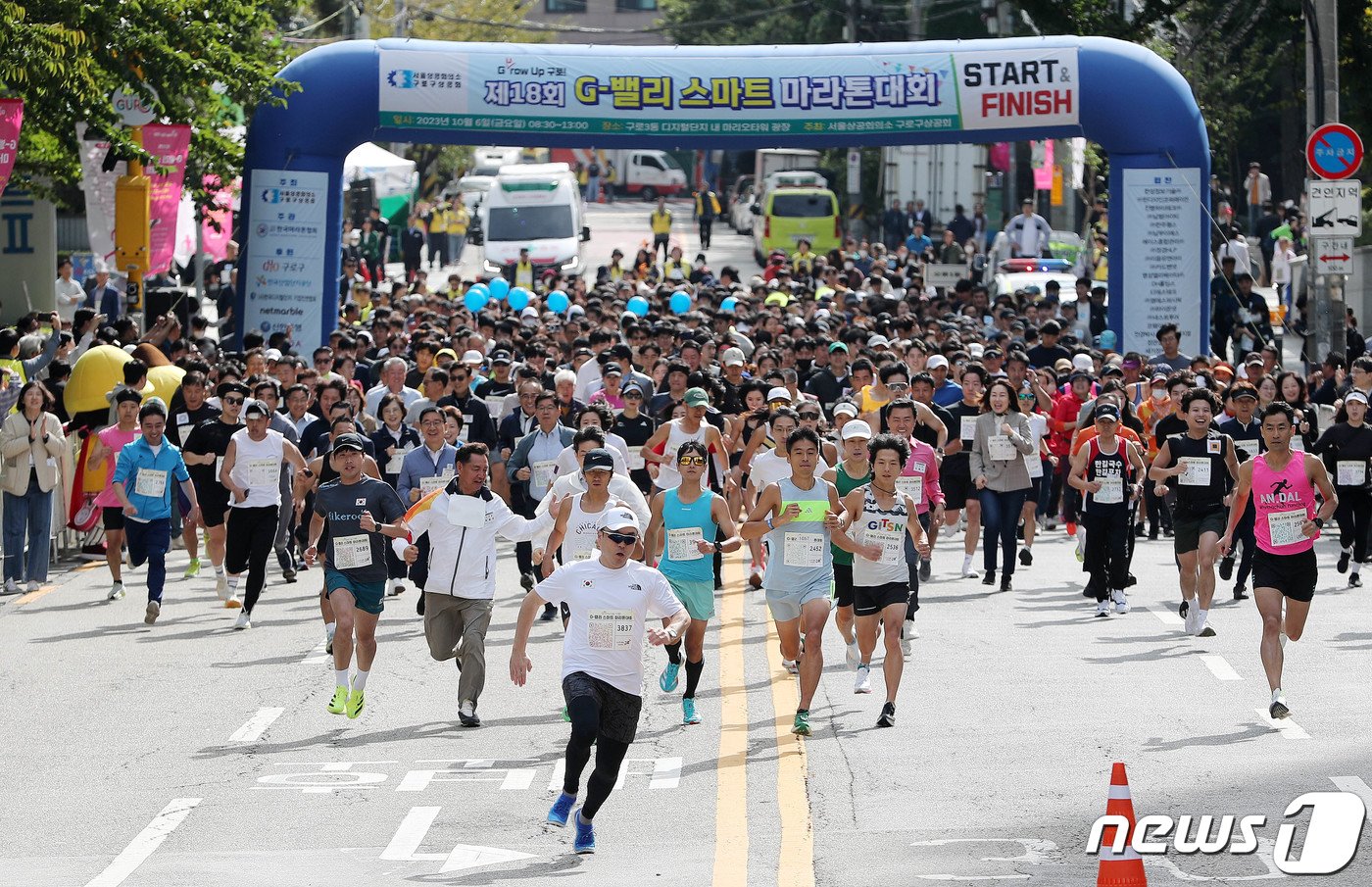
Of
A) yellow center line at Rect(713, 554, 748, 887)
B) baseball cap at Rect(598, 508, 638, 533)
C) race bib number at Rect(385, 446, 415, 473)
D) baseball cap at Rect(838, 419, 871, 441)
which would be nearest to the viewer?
yellow center line at Rect(713, 554, 748, 887)

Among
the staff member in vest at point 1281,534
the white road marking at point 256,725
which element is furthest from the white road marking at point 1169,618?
the white road marking at point 256,725

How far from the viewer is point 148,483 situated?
16703mm

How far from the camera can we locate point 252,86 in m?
24.3

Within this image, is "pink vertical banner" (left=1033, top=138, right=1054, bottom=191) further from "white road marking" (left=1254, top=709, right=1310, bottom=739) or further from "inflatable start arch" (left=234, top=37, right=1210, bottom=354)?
"white road marking" (left=1254, top=709, right=1310, bottom=739)

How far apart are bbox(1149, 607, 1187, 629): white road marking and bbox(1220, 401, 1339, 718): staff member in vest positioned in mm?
2784

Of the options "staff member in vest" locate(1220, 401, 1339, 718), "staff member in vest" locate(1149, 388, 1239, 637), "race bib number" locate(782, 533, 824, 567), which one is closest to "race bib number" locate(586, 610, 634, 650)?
"race bib number" locate(782, 533, 824, 567)

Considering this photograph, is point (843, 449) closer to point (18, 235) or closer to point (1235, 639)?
point (1235, 639)

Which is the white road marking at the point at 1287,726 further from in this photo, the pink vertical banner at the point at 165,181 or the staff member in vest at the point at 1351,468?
the pink vertical banner at the point at 165,181

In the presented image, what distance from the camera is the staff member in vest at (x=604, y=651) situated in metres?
9.62

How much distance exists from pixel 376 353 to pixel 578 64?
4174 millimetres

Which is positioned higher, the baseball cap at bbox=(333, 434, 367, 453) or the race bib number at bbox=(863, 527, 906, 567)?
the baseball cap at bbox=(333, 434, 367, 453)

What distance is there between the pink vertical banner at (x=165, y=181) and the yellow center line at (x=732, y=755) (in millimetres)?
9094

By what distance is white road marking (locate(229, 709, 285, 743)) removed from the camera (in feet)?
40.0

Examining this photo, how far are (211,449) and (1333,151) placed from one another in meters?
11.5
